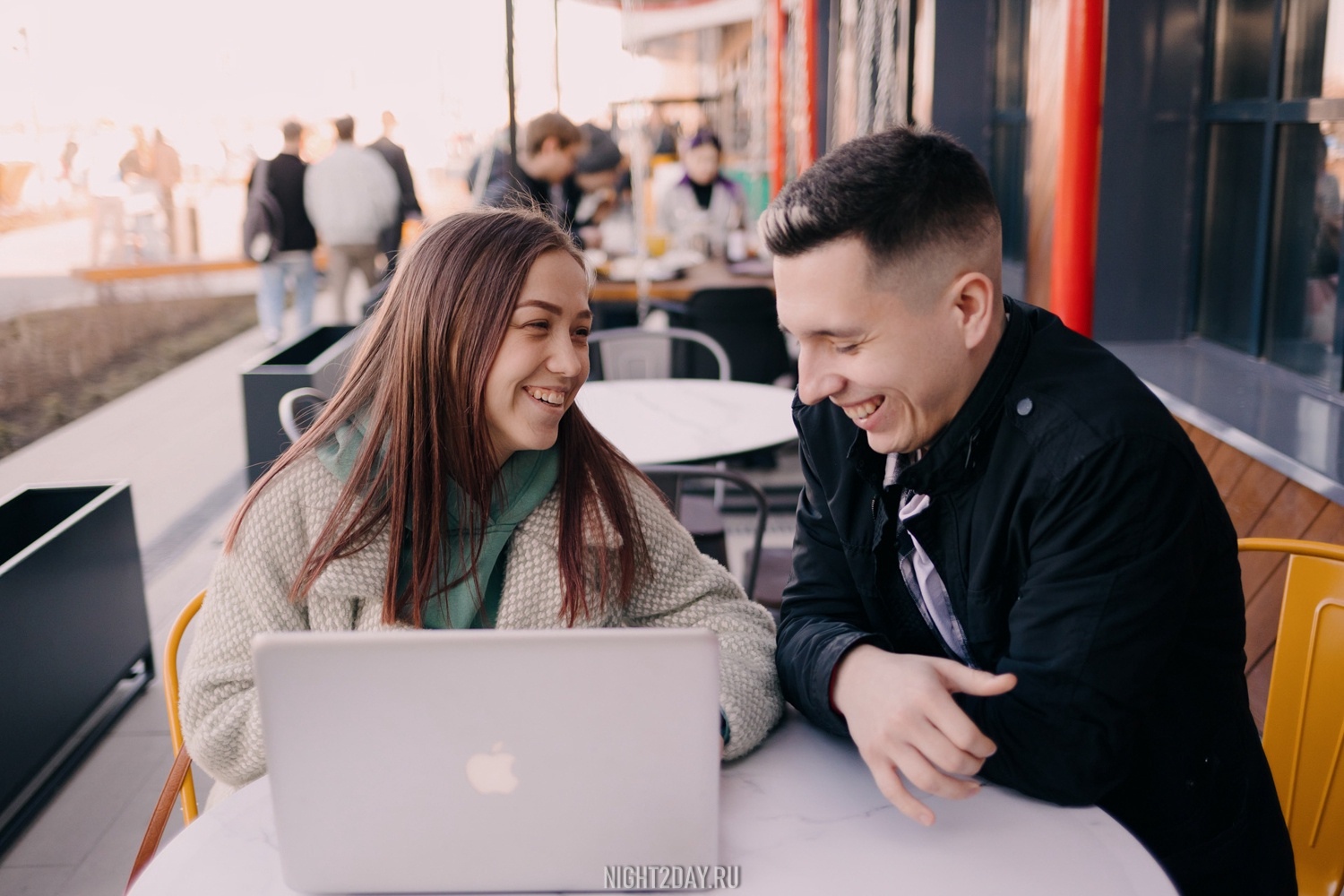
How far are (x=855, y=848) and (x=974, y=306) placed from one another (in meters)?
0.55

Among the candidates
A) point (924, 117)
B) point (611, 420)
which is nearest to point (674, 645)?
point (611, 420)

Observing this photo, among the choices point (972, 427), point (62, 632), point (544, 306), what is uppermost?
point (544, 306)

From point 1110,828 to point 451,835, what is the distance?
61 cm

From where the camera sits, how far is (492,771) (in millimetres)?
863

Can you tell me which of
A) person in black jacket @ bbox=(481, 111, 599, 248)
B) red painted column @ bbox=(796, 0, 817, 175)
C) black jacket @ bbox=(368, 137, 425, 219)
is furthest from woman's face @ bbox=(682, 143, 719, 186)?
red painted column @ bbox=(796, 0, 817, 175)

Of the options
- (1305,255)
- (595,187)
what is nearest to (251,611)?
(1305,255)

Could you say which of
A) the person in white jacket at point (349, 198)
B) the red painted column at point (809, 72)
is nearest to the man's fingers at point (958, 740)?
the person in white jacket at point (349, 198)

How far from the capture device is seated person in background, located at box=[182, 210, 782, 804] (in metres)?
1.35

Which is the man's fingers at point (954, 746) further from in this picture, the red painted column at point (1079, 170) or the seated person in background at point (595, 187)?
the seated person in background at point (595, 187)

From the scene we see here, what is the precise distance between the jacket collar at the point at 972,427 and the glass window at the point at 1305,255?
5.89 feet

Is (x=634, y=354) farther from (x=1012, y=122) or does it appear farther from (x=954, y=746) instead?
(x=954, y=746)

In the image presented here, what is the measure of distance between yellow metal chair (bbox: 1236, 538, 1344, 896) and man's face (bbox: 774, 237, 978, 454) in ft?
2.13

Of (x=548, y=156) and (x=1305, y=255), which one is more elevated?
(x=548, y=156)

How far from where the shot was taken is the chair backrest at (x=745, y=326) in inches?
184
